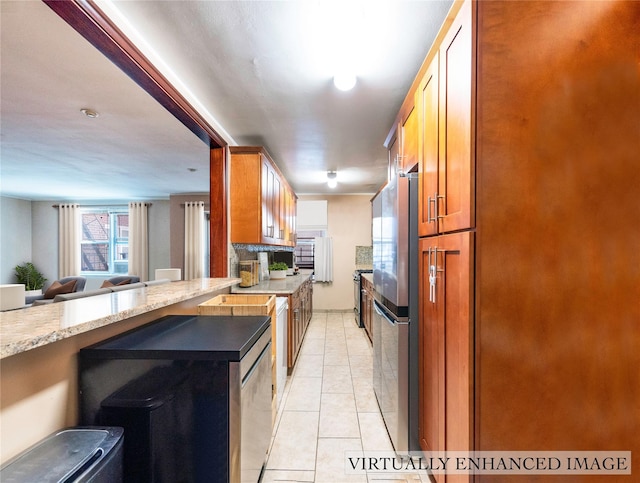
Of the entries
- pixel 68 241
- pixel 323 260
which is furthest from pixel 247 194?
pixel 68 241

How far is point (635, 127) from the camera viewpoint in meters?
1.12

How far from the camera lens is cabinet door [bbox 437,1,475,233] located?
1138 mm

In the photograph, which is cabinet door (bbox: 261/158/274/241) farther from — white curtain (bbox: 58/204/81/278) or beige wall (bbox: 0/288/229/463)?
white curtain (bbox: 58/204/81/278)

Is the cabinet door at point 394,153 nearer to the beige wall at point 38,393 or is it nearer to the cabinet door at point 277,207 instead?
the cabinet door at point 277,207

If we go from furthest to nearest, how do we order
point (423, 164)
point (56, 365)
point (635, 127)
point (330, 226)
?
1. point (330, 226)
2. point (423, 164)
3. point (635, 127)
4. point (56, 365)

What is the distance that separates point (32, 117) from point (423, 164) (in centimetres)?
336

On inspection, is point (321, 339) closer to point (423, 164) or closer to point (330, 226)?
point (330, 226)

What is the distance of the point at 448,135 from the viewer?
1.32 meters

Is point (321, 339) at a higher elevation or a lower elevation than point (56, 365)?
lower

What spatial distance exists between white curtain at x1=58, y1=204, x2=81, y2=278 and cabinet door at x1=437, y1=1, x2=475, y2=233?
8099mm

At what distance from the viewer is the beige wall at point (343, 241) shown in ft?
20.0

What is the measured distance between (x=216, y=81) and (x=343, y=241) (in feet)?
14.6

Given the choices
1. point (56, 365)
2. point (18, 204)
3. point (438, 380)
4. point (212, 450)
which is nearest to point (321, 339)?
point (438, 380)

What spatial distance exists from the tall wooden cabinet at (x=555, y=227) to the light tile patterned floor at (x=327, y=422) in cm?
96
